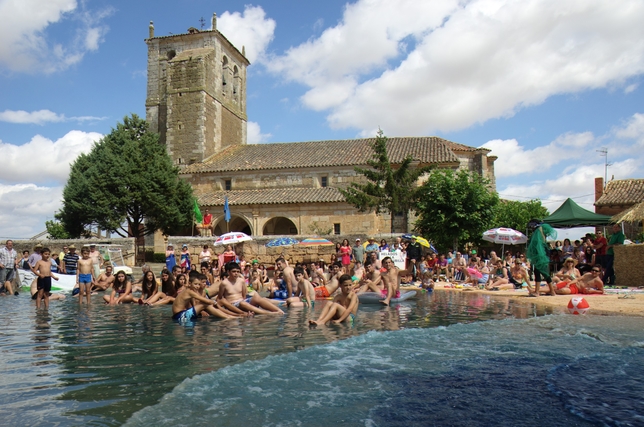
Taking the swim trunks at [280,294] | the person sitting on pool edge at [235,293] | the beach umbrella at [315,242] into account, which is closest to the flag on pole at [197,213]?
the beach umbrella at [315,242]

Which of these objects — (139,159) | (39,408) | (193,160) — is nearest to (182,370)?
(39,408)

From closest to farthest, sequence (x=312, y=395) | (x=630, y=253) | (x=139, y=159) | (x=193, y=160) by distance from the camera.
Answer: (x=312, y=395) → (x=630, y=253) → (x=139, y=159) → (x=193, y=160)

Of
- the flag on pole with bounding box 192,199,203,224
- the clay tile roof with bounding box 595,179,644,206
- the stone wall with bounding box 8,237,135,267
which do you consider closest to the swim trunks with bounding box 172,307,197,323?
the stone wall with bounding box 8,237,135,267

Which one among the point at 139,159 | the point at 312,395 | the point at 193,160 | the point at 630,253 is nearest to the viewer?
the point at 312,395

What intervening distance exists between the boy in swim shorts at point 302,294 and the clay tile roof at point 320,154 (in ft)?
66.8

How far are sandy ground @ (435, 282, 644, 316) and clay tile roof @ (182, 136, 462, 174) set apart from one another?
19.1m

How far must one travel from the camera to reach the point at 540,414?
414 centimetres

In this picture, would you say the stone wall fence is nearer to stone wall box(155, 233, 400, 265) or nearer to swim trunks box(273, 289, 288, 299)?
stone wall box(155, 233, 400, 265)

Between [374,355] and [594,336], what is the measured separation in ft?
11.2

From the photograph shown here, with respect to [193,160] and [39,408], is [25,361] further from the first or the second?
[193,160]

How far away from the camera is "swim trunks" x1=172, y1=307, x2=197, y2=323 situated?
9104mm

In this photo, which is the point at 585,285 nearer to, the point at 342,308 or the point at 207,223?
the point at 342,308

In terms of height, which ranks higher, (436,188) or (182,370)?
(436,188)

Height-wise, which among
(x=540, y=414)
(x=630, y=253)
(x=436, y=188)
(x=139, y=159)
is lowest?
(x=540, y=414)
